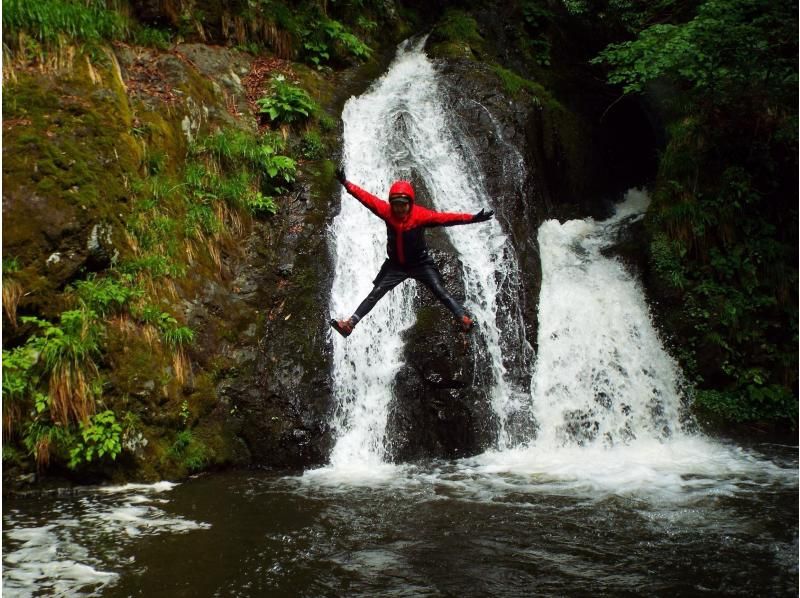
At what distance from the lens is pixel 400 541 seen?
475 centimetres

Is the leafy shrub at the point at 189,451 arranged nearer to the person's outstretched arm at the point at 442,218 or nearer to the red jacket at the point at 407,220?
the red jacket at the point at 407,220

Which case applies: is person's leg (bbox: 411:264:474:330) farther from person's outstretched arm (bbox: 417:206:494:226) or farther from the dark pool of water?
the dark pool of water

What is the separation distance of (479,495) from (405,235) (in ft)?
8.69

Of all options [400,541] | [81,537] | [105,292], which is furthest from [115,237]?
[400,541]

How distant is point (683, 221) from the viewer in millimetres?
9695

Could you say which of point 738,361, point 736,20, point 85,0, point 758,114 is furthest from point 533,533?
point 85,0

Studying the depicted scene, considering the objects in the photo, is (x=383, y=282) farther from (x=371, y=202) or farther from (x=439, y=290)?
(x=371, y=202)

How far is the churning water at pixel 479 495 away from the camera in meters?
4.18

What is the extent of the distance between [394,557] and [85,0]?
910cm

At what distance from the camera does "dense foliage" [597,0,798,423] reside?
8141 mm

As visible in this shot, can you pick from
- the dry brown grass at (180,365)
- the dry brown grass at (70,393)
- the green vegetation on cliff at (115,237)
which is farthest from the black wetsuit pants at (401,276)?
the dry brown grass at (70,393)

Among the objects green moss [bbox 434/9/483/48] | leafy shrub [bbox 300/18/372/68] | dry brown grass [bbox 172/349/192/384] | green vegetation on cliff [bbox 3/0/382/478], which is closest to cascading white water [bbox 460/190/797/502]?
dry brown grass [bbox 172/349/192/384]

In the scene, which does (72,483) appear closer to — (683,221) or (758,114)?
(683,221)

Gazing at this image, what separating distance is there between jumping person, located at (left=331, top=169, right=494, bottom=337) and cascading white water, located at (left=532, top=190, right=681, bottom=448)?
2.91 metres
